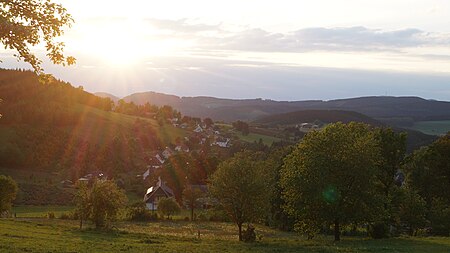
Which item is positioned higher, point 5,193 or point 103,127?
point 103,127

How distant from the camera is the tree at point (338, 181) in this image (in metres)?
39.4

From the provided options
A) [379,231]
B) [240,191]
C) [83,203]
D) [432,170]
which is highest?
[432,170]

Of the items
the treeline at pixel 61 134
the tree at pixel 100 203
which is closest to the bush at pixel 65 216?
the tree at pixel 100 203

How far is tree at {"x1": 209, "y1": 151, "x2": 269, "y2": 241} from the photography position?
45.5 metres

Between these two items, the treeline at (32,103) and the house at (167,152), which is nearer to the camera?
the house at (167,152)

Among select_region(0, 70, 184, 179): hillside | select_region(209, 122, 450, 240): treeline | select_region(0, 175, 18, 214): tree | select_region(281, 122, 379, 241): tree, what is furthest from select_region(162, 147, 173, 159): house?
select_region(281, 122, 379, 241): tree

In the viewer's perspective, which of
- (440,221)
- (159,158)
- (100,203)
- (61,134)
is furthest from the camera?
(61,134)

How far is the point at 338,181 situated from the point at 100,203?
27.5 meters

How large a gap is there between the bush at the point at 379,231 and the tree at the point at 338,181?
25.5ft

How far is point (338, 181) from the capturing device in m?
39.9

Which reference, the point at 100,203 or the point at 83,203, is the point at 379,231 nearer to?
the point at 100,203

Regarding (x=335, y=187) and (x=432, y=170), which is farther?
(x=432, y=170)

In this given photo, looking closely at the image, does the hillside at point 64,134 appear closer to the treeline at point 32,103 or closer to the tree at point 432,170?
the treeline at point 32,103

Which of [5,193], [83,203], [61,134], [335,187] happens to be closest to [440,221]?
[335,187]
